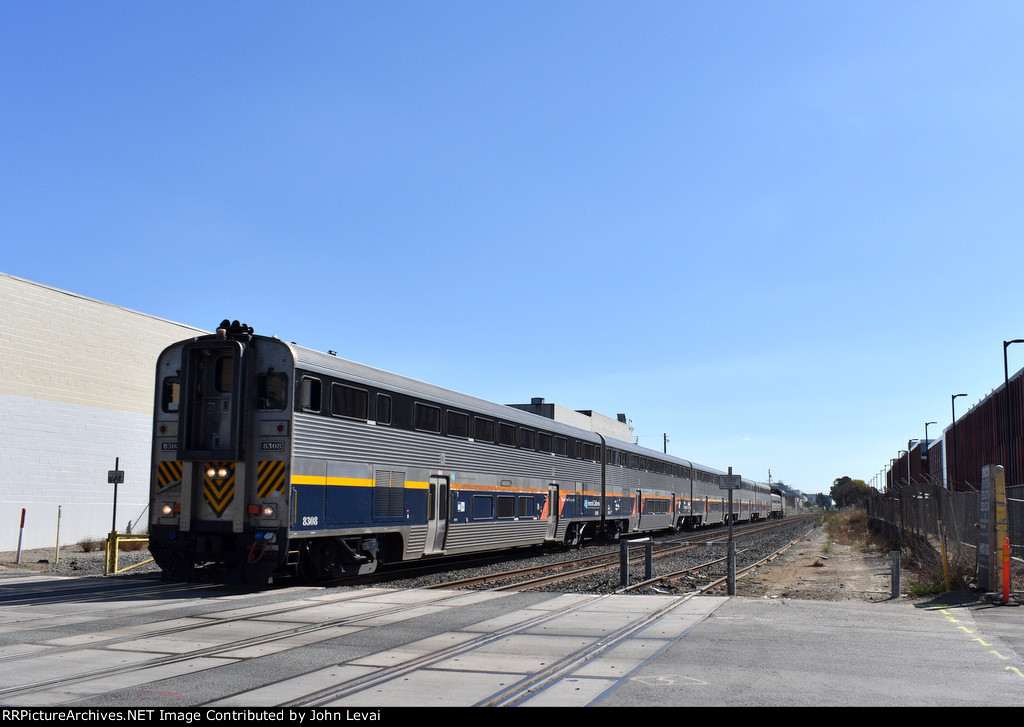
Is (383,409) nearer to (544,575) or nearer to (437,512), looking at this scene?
(437,512)

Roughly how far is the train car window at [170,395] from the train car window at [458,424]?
232 inches

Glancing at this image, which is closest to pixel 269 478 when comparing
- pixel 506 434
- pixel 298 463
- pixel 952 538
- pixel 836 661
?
pixel 298 463

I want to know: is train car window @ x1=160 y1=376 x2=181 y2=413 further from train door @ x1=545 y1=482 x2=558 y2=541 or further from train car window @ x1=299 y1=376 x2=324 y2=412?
train door @ x1=545 y1=482 x2=558 y2=541

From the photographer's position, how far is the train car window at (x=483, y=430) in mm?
20875

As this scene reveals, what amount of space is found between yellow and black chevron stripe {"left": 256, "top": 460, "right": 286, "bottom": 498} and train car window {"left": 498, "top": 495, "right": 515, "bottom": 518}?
336 inches

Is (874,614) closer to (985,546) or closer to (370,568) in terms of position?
(985,546)

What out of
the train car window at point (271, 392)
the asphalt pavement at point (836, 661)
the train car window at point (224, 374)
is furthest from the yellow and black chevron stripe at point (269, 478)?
the asphalt pavement at point (836, 661)

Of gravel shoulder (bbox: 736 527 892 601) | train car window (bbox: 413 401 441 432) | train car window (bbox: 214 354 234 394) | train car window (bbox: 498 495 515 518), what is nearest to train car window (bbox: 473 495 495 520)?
train car window (bbox: 498 495 515 518)

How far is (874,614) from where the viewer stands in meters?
13.0

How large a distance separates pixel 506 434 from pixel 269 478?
9013 mm

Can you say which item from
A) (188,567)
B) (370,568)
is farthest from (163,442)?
(370,568)

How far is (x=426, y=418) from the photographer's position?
18.5m

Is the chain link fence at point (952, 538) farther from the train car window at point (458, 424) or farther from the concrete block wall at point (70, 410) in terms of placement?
the concrete block wall at point (70, 410)

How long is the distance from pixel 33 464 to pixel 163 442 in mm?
13464
